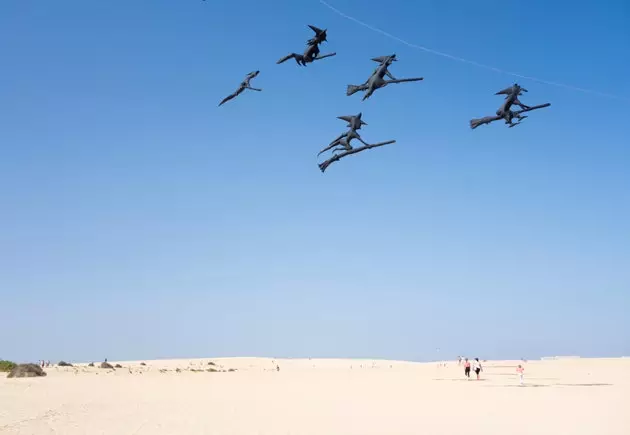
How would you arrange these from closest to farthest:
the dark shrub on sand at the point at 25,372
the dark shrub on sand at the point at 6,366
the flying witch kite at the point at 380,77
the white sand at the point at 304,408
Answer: the flying witch kite at the point at 380,77, the white sand at the point at 304,408, the dark shrub on sand at the point at 25,372, the dark shrub on sand at the point at 6,366

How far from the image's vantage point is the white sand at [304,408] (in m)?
14.6

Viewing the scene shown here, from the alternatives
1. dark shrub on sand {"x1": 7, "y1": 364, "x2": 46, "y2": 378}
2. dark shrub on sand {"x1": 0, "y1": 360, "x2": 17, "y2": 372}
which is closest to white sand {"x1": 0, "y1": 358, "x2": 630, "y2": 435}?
dark shrub on sand {"x1": 7, "y1": 364, "x2": 46, "y2": 378}

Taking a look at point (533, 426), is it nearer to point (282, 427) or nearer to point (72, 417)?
point (282, 427)

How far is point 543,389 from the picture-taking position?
85.0ft

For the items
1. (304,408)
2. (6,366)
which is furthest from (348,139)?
(6,366)

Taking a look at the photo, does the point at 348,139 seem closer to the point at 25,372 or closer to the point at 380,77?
the point at 380,77

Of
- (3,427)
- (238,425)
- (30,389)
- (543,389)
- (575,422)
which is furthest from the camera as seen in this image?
(543,389)

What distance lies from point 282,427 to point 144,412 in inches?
176

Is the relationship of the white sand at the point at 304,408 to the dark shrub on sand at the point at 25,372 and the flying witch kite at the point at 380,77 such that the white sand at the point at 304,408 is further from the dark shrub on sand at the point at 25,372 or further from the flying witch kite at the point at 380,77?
the flying witch kite at the point at 380,77

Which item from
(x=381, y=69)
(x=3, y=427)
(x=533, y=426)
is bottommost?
(x=3, y=427)

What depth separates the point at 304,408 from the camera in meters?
18.6

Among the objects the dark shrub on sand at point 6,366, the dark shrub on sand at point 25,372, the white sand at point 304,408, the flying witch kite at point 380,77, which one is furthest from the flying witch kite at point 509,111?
the dark shrub on sand at point 6,366

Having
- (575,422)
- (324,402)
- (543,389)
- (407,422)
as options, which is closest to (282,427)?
(407,422)

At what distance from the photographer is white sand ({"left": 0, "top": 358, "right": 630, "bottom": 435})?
14625mm
